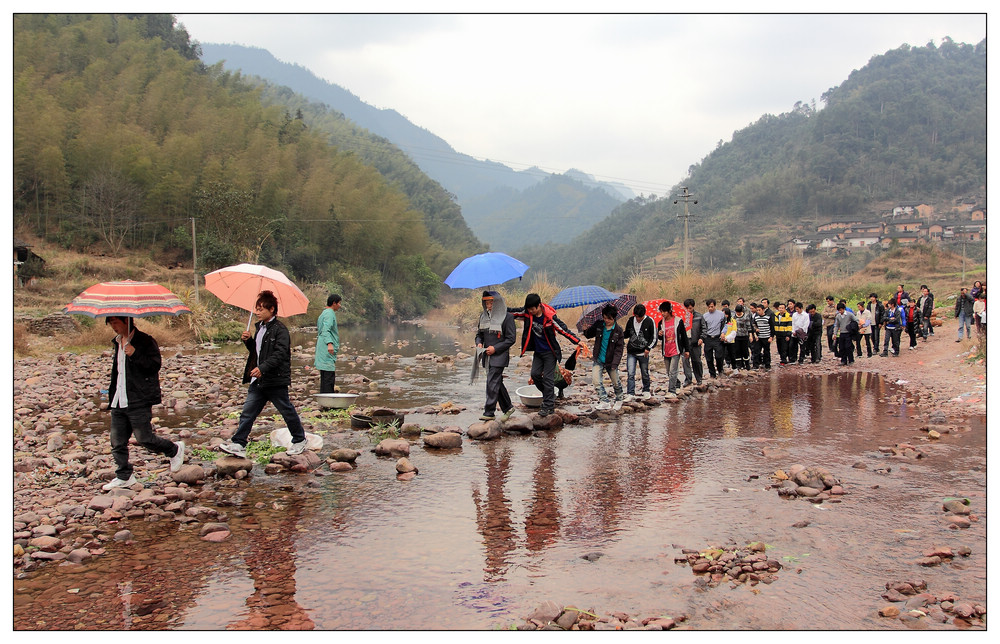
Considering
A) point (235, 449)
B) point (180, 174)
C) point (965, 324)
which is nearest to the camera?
point (235, 449)

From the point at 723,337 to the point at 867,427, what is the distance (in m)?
6.48

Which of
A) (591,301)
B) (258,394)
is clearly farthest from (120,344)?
(591,301)

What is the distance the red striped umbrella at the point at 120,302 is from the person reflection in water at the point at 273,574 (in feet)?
6.31

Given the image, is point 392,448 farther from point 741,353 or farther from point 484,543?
point 741,353

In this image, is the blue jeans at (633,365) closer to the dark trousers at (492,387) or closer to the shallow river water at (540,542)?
the dark trousers at (492,387)

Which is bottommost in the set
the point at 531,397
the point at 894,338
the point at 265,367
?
the point at 531,397

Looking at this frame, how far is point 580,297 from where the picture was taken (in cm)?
1173

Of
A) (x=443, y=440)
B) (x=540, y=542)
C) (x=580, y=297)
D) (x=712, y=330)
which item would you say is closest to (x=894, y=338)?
(x=712, y=330)

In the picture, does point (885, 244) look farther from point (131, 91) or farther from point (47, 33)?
point (47, 33)

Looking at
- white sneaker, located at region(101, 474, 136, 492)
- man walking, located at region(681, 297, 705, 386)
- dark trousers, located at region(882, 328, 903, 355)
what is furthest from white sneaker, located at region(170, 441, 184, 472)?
dark trousers, located at region(882, 328, 903, 355)

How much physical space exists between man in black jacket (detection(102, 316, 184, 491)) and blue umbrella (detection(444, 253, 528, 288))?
3562 millimetres

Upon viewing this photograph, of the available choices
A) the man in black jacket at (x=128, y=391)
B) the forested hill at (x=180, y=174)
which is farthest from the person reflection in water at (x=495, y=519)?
the forested hill at (x=180, y=174)

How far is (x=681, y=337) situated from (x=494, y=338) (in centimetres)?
415

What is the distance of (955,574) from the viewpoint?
417cm
